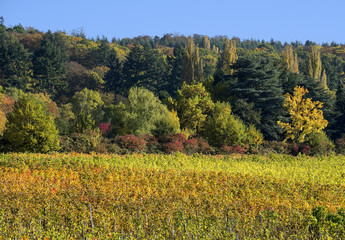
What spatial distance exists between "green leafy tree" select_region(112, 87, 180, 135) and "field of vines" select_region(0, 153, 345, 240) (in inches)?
440

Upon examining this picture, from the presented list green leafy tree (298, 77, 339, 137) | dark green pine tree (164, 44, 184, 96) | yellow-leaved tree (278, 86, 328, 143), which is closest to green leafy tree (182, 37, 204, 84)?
dark green pine tree (164, 44, 184, 96)

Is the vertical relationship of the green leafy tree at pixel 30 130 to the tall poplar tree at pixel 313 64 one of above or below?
below

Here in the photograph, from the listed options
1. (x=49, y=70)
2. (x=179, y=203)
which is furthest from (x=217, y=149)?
(x=49, y=70)

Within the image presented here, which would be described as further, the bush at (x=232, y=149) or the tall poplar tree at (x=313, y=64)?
the tall poplar tree at (x=313, y=64)

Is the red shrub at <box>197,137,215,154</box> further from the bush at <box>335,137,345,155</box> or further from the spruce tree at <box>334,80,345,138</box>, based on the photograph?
the spruce tree at <box>334,80,345,138</box>

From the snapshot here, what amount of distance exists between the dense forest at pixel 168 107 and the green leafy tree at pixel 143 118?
0.10 m

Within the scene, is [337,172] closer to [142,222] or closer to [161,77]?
[142,222]

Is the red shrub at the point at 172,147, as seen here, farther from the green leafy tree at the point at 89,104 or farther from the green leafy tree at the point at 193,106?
the green leafy tree at the point at 89,104

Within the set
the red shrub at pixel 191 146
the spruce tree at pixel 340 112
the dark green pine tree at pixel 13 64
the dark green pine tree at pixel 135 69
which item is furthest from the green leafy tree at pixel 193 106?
the dark green pine tree at pixel 13 64

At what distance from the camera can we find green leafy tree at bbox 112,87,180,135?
39750mm

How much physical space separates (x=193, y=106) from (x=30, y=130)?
20.0 metres

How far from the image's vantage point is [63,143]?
109ft

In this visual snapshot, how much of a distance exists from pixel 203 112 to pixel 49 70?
1403 inches

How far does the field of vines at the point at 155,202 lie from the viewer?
574 inches
